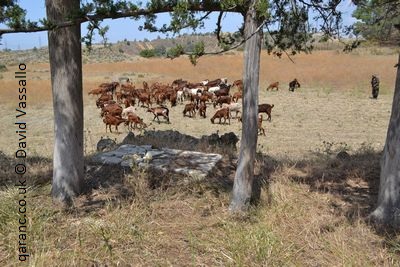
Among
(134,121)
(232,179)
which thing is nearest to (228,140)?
(232,179)

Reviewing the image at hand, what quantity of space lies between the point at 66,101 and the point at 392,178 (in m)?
4.08

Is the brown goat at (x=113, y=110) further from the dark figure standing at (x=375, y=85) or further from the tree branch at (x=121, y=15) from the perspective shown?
the dark figure standing at (x=375, y=85)

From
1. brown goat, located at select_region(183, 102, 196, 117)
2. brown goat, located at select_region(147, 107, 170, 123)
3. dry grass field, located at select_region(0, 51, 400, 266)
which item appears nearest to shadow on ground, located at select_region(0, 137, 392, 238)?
dry grass field, located at select_region(0, 51, 400, 266)

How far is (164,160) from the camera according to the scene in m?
7.16

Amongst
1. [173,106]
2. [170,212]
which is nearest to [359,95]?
[173,106]

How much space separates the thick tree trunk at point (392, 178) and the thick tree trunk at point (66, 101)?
12.6 ft

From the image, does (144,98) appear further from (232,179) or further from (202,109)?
(232,179)

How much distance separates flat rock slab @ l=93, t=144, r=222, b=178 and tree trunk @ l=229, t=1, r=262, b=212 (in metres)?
1.30

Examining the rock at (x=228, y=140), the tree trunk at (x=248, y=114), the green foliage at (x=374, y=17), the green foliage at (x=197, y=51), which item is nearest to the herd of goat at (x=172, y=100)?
the rock at (x=228, y=140)

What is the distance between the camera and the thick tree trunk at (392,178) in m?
4.80

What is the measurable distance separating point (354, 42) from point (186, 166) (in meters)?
3.12

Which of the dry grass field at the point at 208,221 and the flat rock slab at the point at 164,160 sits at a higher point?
the flat rock slab at the point at 164,160

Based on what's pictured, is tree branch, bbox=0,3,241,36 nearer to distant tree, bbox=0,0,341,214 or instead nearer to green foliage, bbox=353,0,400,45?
distant tree, bbox=0,0,341,214

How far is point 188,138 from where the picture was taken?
34.4ft
